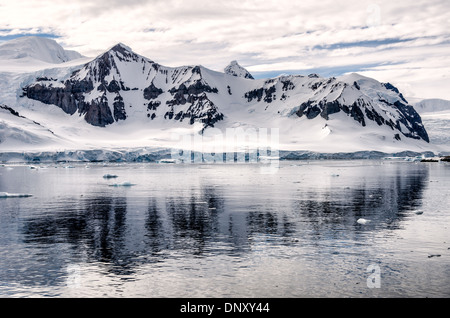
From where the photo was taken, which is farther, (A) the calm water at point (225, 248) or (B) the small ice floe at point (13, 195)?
(B) the small ice floe at point (13, 195)

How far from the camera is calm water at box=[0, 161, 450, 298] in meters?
19.9

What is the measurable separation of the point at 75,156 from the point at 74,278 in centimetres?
18013

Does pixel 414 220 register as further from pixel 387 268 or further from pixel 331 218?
pixel 387 268

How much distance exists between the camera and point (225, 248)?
87.5 feet

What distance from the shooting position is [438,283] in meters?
20.1

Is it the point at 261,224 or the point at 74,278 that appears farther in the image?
the point at 261,224

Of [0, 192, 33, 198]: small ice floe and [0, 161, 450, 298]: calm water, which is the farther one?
[0, 192, 33, 198]: small ice floe

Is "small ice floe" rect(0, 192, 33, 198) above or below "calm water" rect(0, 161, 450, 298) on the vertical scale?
above

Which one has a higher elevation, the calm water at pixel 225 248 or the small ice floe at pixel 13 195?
the small ice floe at pixel 13 195

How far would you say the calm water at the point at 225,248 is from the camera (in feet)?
65.4

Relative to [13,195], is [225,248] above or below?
below

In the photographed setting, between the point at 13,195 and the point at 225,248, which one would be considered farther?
the point at 13,195
